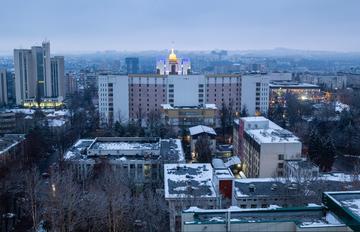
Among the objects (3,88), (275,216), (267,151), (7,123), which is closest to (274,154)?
(267,151)

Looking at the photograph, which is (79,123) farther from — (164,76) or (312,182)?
(312,182)

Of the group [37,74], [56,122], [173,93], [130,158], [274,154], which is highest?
[37,74]

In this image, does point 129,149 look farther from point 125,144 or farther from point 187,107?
point 187,107

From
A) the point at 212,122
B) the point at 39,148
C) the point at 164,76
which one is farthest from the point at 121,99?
the point at 39,148

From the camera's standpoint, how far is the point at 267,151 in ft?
37.0

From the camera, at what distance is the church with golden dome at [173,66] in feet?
78.6

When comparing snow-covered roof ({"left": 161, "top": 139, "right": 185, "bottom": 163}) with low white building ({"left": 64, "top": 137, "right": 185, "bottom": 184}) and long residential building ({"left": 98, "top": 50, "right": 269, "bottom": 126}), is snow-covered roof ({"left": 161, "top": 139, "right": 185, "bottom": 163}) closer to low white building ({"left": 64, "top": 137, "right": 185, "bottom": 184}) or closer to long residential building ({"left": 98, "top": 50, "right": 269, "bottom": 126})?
low white building ({"left": 64, "top": 137, "right": 185, "bottom": 184})

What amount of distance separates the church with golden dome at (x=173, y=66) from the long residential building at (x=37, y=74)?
8804mm

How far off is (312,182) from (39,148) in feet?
30.8

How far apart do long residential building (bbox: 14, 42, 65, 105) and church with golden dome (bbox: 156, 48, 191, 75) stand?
28.9 ft

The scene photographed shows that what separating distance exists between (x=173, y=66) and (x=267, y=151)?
44.4 ft

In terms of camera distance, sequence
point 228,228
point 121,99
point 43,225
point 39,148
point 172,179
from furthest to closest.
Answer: point 121,99
point 39,148
point 172,179
point 43,225
point 228,228

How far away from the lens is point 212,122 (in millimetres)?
19250

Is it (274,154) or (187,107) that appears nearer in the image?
(274,154)
